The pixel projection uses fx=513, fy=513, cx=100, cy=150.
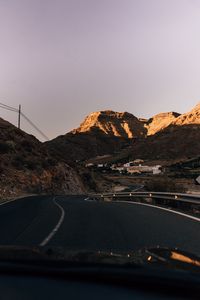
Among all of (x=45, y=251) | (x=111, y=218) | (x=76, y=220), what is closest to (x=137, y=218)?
(x=111, y=218)

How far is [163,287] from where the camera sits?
12.4 ft

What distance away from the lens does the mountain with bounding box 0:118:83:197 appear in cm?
5369

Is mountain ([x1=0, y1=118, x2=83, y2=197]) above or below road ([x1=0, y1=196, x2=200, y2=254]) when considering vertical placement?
above

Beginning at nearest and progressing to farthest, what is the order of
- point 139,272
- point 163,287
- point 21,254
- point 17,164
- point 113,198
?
point 163,287, point 139,272, point 21,254, point 113,198, point 17,164

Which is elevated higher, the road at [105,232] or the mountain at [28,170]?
the mountain at [28,170]

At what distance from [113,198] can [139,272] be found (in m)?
40.6

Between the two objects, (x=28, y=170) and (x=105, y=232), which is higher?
(x=28, y=170)

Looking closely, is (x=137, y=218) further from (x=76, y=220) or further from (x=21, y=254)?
(x=21, y=254)

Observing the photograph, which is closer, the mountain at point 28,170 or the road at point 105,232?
the road at point 105,232

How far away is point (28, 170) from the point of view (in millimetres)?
59969


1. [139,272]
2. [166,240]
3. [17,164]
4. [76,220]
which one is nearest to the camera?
[139,272]

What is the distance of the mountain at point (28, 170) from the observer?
53.7 m

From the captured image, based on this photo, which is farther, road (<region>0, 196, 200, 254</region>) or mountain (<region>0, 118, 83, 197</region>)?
mountain (<region>0, 118, 83, 197</region>)

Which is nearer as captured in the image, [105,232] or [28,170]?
[105,232]
